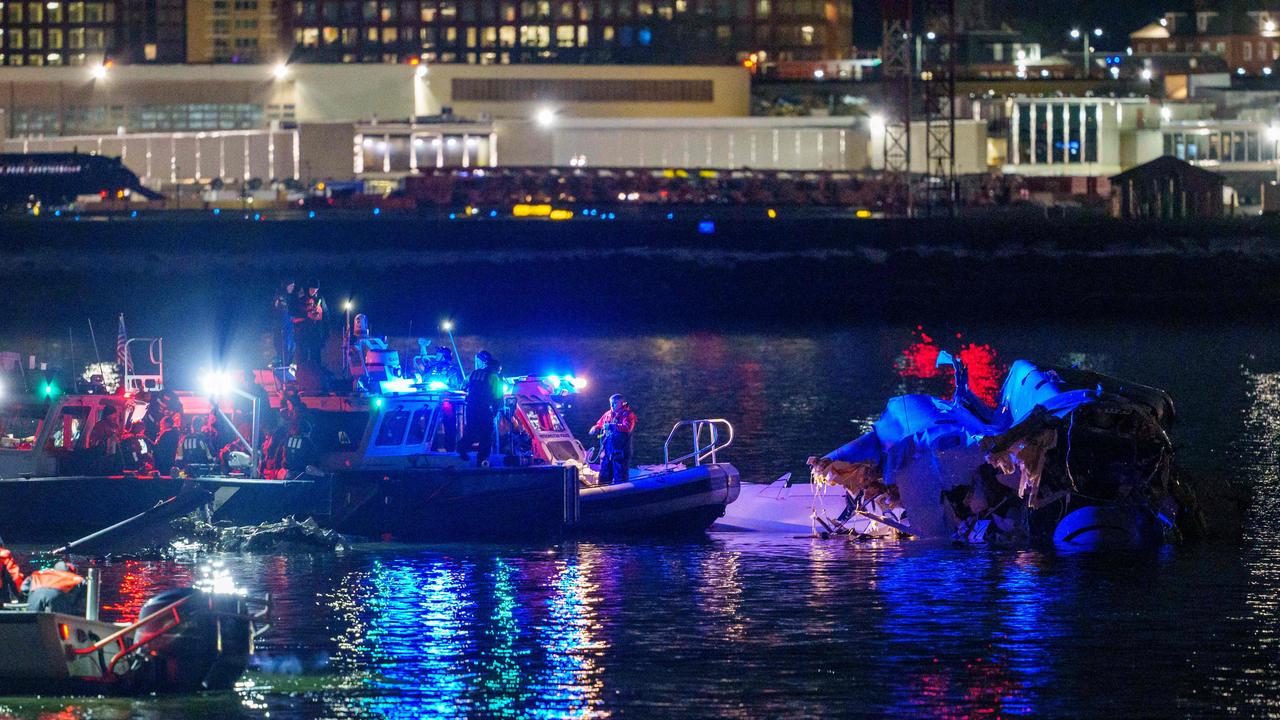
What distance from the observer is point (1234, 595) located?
2708 cm

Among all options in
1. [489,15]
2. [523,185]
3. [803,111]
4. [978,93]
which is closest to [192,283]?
[523,185]

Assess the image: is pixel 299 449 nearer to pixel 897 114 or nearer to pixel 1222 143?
pixel 897 114

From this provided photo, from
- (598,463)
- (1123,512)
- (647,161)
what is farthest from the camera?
(647,161)

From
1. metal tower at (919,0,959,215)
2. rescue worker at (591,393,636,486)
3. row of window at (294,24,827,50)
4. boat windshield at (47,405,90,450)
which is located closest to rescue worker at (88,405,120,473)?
boat windshield at (47,405,90,450)

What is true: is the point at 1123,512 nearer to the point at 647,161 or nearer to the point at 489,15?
the point at 647,161

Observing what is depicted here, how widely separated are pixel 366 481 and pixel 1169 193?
81.6m

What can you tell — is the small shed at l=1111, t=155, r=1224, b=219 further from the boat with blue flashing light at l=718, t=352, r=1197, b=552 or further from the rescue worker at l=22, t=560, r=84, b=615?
the rescue worker at l=22, t=560, r=84, b=615

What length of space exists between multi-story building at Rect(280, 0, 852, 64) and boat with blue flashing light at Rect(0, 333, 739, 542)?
126 meters

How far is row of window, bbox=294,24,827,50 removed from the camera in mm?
165750

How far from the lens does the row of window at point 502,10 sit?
16512 cm

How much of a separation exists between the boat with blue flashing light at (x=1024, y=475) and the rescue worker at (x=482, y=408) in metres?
4.97

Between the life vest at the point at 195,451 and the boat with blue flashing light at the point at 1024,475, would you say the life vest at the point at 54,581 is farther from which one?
the boat with blue flashing light at the point at 1024,475

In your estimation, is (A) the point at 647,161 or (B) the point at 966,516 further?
(A) the point at 647,161

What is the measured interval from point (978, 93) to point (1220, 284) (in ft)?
140
